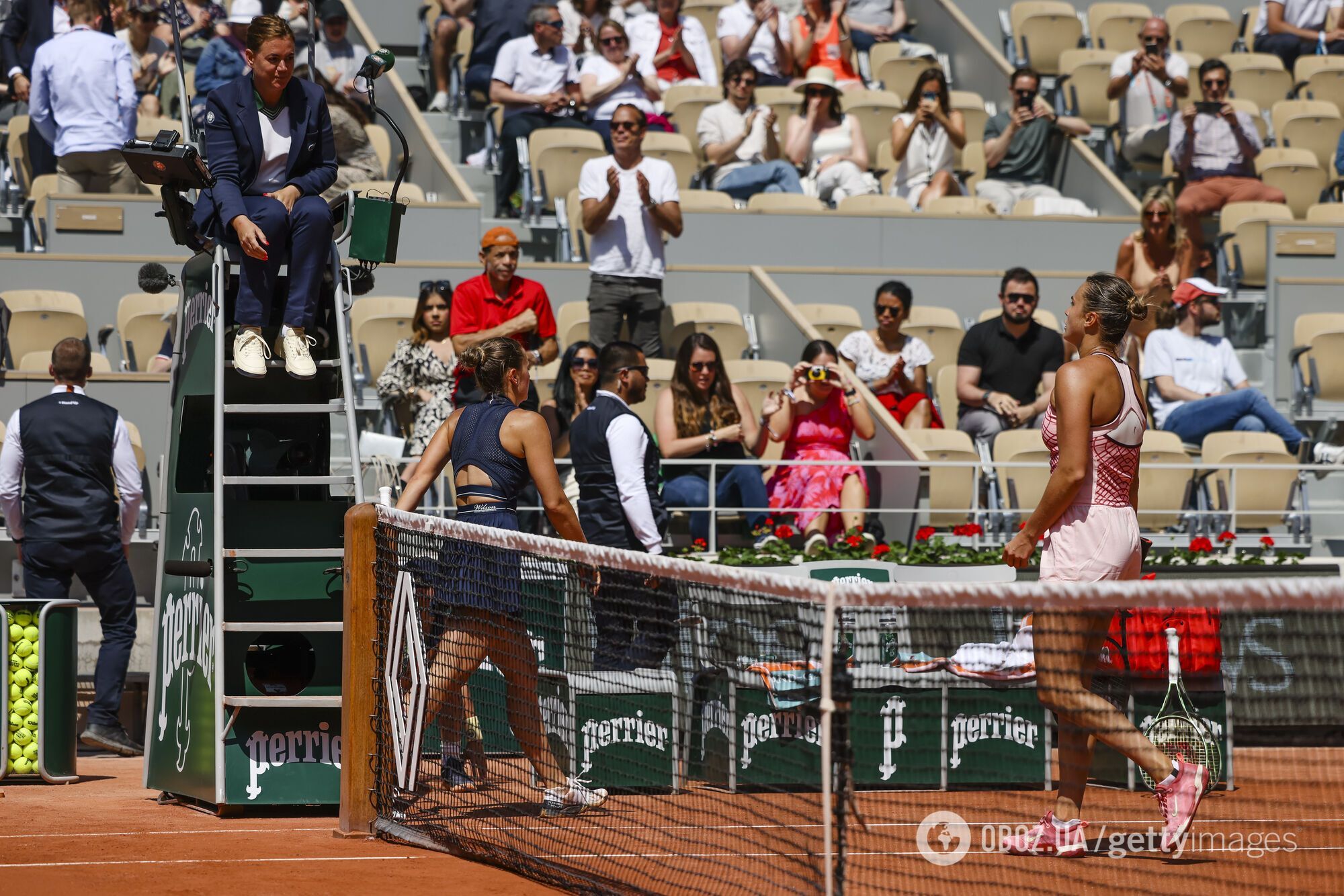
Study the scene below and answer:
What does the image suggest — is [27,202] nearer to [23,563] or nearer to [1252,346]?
[23,563]

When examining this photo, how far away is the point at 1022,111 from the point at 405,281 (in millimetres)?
6423

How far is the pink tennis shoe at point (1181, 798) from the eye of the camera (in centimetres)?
582

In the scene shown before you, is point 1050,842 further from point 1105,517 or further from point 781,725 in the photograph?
point 781,725

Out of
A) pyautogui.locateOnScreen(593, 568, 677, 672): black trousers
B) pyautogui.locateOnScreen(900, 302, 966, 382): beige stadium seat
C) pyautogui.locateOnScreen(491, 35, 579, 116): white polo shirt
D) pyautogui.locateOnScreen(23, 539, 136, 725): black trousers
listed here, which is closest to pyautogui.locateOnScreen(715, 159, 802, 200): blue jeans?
pyautogui.locateOnScreen(491, 35, 579, 116): white polo shirt

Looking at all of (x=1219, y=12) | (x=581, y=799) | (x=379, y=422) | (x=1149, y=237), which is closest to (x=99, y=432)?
(x=379, y=422)

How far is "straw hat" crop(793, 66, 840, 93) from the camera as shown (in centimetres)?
1580

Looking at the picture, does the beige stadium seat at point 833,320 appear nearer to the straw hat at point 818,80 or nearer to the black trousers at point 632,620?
the straw hat at point 818,80

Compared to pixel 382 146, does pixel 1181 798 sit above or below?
below

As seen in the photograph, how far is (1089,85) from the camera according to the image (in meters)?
18.4

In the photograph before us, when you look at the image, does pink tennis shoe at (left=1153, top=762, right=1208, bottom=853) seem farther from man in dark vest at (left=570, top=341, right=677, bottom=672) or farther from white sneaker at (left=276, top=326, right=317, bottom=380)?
white sneaker at (left=276, top=326, right=317, bottom=380)

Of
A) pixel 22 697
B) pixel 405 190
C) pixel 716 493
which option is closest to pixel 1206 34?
pixel 405 190

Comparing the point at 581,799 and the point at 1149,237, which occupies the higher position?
the point at 1149,237

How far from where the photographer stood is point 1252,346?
1504cm

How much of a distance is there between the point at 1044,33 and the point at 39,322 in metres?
11.6
